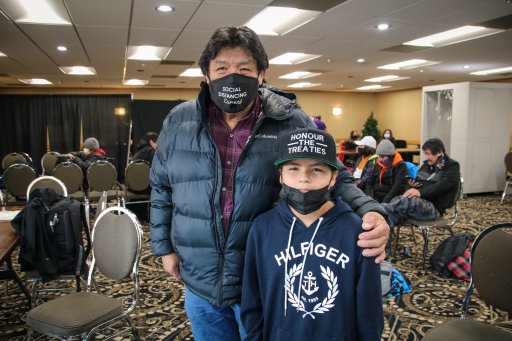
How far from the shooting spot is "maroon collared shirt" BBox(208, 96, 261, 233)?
1222 millimetres

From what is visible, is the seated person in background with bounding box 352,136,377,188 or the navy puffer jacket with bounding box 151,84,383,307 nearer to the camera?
the navy puffer jacket with bounding box 151,84,383,307

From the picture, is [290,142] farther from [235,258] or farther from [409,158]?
[409,158]

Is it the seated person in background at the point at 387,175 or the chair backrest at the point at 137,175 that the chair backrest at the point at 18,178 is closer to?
the chair backrest at the point at 137,175

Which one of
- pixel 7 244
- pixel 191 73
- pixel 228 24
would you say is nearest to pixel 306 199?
pixel 7 244

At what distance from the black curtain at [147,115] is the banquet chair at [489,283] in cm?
921

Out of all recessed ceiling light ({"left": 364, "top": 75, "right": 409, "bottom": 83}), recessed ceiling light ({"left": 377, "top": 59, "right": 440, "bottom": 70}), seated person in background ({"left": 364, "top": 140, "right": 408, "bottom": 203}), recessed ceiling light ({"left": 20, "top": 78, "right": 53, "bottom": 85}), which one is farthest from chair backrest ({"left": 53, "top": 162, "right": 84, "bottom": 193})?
recessed ceiling light ({"left": 364, "top": 75, "right": 409, "bottom": 83})

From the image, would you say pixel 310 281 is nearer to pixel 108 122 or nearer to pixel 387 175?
pixel 387 175

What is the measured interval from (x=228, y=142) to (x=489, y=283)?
1554 millimetres

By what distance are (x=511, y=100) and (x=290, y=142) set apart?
8749 millimetres

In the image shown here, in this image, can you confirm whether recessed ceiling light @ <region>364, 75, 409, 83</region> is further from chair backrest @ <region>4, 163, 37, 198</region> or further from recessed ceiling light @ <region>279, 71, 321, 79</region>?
chair backrest @ <region>4, 163, 37, 198</region>

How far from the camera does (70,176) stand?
5.34m

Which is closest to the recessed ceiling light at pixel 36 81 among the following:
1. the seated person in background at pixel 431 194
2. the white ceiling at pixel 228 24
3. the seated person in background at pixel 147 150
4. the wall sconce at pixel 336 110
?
the white ceiling at pixel 228 24

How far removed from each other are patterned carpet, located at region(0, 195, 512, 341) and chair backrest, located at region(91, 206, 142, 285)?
2.20 ft

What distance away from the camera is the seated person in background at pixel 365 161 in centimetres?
449
